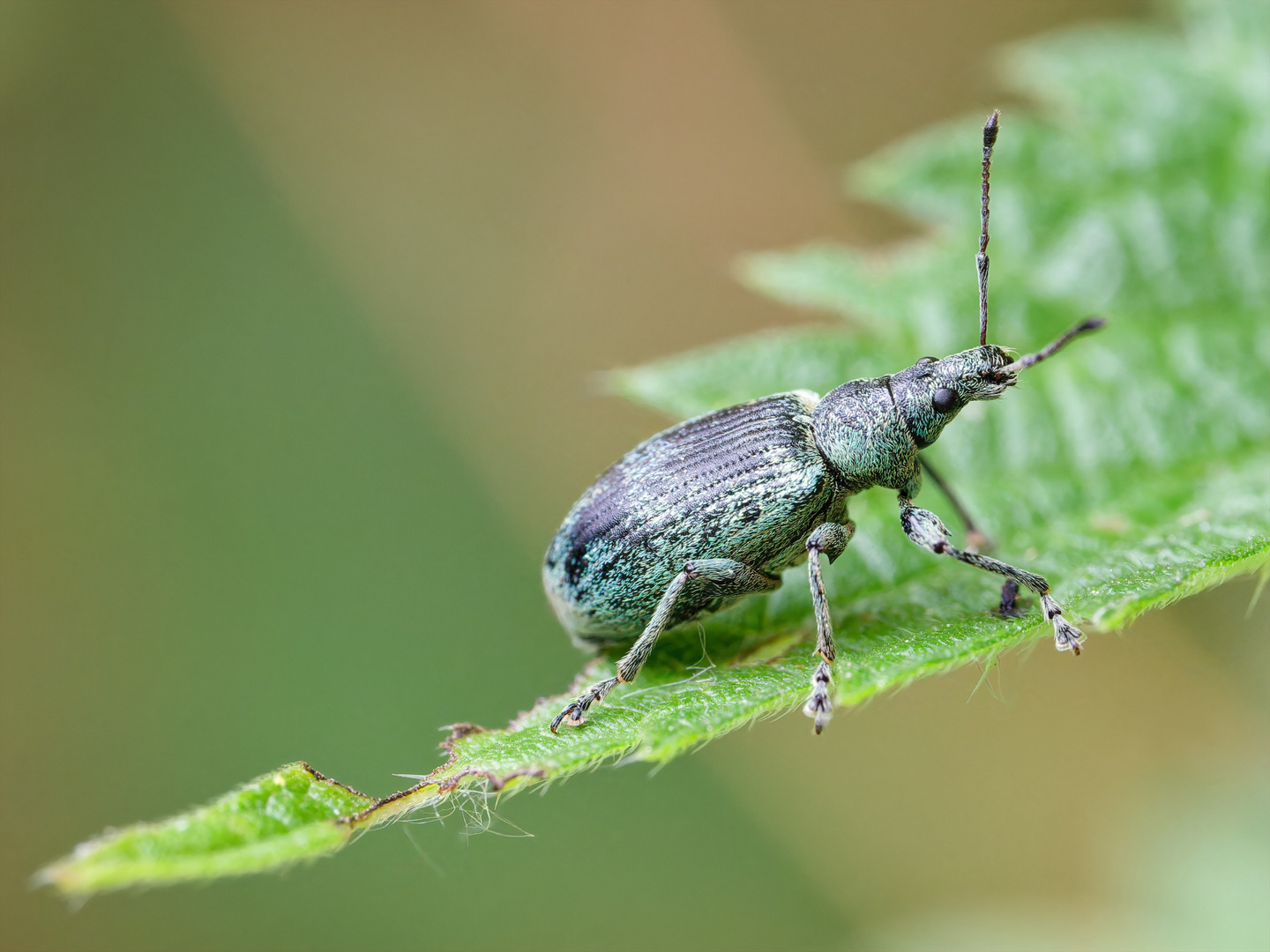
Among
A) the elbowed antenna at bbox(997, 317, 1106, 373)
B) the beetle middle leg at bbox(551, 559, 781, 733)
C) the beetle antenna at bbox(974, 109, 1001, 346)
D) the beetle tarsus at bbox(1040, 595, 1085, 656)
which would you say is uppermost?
the beetle antenna at bbox(974, 109, 1001, 346)

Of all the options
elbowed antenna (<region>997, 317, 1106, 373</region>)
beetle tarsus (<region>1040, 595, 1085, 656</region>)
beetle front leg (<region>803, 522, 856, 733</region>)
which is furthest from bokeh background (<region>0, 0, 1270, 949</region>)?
elbowed antenna (<region>997, 317, 1106, 373</region>)

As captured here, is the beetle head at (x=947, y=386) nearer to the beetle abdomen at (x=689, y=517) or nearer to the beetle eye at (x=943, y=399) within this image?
the beetle eye at (x=943, y=399)

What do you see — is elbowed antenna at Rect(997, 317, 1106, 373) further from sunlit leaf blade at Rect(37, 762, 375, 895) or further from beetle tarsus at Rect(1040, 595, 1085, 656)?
sunlit leaf blade at Rect(37, 762, 375, 895)

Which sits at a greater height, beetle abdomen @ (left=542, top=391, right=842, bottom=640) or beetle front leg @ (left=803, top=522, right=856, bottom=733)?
beetle abdomen @ (left=542, top=391, right=842, bottom=640)

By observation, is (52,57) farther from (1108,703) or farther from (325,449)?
(1108,703)

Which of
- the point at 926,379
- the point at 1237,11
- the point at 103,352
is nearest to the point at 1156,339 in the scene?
the point at 926,379

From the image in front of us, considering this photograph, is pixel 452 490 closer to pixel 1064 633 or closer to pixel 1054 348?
pixel 1054 348

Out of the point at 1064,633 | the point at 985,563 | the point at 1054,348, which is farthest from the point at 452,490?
the point at 1064,633
